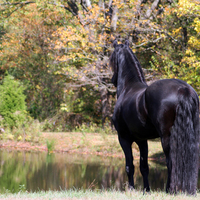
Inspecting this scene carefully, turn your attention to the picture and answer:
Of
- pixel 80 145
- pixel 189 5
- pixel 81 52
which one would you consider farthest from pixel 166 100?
pixel 81 52

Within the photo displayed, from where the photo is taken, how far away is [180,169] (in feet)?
10.5

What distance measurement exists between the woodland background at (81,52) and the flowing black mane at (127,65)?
5283 mm

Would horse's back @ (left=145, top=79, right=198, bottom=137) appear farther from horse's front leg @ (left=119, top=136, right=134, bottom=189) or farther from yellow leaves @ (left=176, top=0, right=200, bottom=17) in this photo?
yellow leaves @ (left=176, top=0, right=200, bottom=17)

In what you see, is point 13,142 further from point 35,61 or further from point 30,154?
point 35,61

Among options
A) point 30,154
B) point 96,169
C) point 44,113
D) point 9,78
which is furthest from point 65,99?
point 96,169

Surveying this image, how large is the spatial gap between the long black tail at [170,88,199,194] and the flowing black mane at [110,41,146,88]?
4.37ft

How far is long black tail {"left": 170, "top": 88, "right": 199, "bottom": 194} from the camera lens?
10.4 feet

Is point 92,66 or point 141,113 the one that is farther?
point 92,66

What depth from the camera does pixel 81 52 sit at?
14219mm

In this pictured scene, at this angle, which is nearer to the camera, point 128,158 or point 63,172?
point 128,158

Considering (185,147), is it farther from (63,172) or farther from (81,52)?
(81,52)

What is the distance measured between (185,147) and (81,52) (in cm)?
1155

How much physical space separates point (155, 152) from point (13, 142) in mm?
6393

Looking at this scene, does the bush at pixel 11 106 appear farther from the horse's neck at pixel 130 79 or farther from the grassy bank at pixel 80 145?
the horse's neck at pixel 130 79
